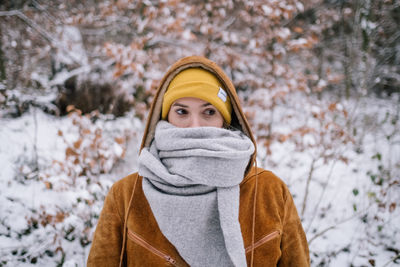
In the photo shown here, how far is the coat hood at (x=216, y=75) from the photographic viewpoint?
1.29 meters

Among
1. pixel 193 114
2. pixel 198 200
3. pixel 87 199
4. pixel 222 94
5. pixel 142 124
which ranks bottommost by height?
pixel 87 199

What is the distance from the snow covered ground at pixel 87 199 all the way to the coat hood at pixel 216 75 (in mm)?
1635

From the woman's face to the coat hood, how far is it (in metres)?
0.13

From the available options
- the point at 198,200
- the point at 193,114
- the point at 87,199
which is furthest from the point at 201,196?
the point at 87,199

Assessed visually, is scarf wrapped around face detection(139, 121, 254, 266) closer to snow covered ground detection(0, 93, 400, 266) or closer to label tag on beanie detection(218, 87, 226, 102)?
label tag on beanie detection(218, 87, 226, 102)

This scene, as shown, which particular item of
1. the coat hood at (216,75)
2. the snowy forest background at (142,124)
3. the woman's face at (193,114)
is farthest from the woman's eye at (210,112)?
the snowy forest background at (142,124)

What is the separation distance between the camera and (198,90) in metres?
1.20

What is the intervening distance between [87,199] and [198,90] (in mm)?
2199

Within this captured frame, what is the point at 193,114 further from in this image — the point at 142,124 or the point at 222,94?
the point at 142,124

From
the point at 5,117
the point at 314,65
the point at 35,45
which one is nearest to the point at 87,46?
the point at 35,45

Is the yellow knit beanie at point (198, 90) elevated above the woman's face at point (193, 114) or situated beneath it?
elevated above

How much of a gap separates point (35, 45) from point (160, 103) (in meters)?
6.95

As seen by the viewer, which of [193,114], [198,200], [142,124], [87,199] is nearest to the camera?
[198,200]

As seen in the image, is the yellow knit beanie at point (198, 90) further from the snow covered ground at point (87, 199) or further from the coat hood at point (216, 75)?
the snow covered ground at point (87, 199)
